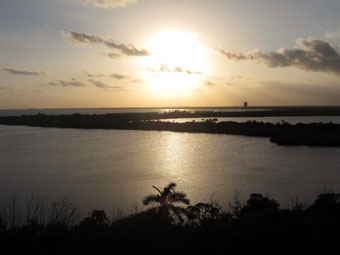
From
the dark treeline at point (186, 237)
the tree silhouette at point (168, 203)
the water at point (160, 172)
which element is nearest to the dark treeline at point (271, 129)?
the water at point (160, 172)

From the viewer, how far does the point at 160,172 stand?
2841cm

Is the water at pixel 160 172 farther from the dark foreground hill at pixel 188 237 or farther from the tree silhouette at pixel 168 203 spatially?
the dark foreground hill at pixel 188 237

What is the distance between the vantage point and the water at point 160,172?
2058cm

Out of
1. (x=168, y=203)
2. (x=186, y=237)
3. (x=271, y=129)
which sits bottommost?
(x=168, y=203)

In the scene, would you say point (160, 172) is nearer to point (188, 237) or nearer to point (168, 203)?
point (168, 203)

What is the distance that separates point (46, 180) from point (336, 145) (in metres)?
39.2

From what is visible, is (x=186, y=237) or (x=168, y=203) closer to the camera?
(x=186, y=237)

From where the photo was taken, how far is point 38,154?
3962cm

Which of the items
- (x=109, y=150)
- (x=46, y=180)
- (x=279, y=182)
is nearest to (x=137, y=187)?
(x=46, y=180)

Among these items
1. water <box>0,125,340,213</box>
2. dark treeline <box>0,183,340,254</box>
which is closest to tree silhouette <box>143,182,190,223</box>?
dark treeline <box>0,183,340,254</box>

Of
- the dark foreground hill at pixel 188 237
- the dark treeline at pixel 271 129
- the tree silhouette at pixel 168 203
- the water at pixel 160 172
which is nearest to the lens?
the dark foreground hill at pixel 188 237

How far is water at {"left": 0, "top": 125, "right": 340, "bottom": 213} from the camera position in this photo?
20578 millimetres

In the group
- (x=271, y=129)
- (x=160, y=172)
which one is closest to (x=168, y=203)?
(x=160, y=172)

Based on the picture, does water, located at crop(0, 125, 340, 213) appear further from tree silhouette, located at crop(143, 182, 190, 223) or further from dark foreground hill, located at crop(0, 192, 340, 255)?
dark foreground hill, located at crop(0, 192, 340, 255)
